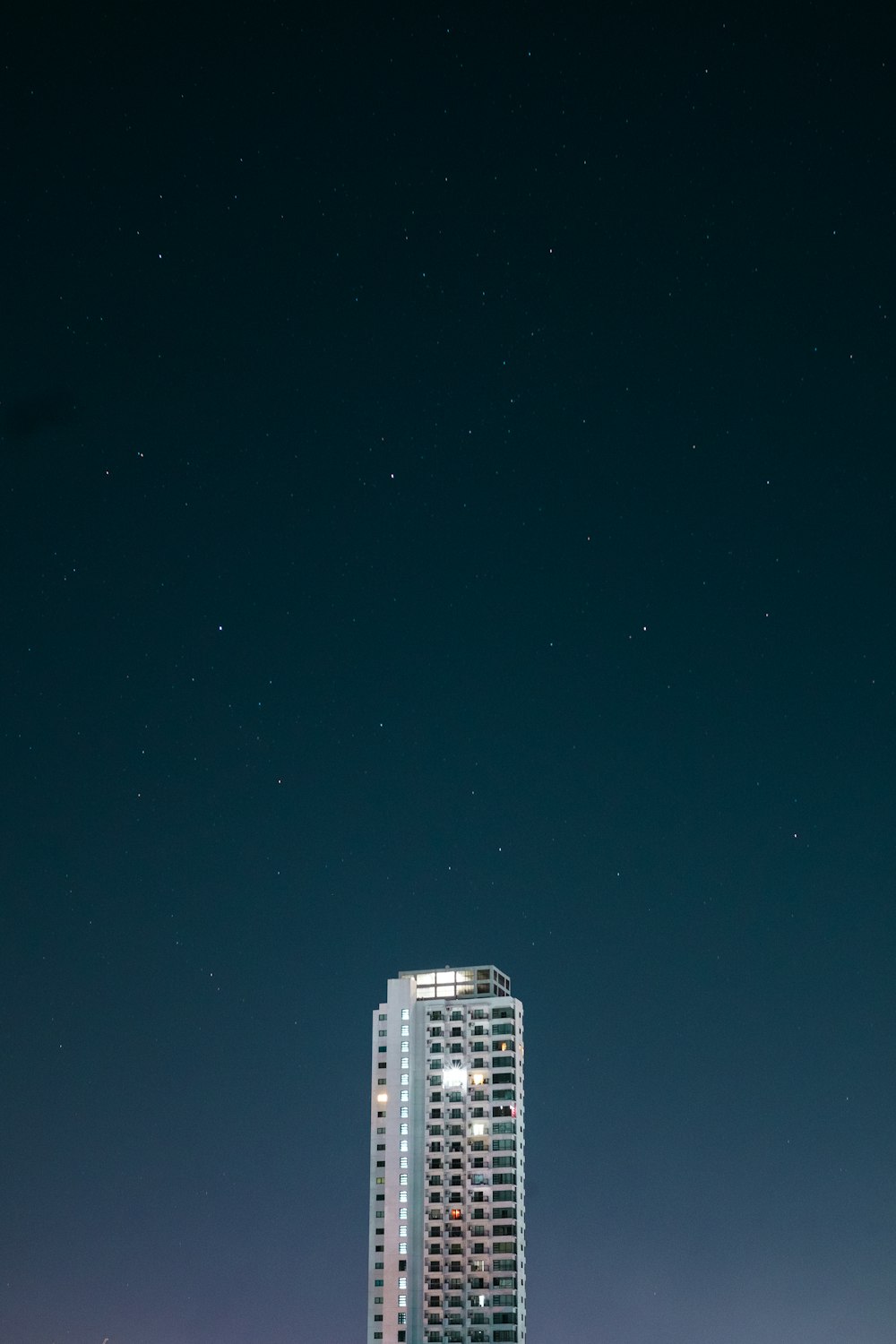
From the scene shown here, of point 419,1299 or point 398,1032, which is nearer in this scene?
point 419,1299

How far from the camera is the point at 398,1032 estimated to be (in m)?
172

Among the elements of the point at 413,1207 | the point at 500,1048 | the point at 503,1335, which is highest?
the point at 500,1048

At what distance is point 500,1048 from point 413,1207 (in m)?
18.8

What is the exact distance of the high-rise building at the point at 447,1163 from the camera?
15750 centimetres

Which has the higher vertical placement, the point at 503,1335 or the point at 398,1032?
the point at 398,1032

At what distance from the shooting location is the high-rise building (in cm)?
15750

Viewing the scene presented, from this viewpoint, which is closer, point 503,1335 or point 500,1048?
point 503,1335

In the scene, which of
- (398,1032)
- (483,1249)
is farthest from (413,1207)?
(398,1032)

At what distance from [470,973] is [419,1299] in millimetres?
34818

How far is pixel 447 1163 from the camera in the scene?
6452 inches

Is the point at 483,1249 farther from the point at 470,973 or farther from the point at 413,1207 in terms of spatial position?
the point at 470,973

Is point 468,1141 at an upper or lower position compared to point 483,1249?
upper

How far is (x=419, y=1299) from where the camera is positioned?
158250 mm

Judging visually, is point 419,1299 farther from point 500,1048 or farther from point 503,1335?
point 500,1048
